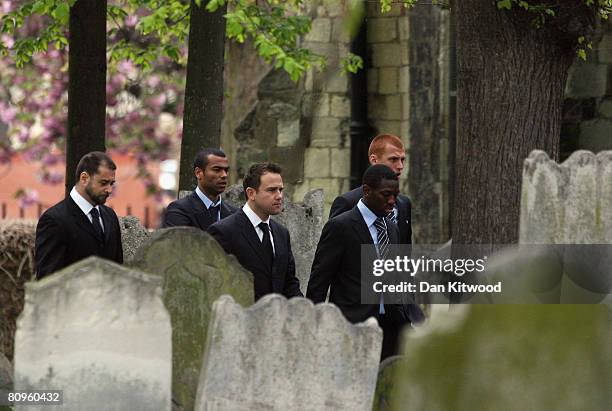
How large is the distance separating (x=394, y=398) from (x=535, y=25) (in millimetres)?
3370

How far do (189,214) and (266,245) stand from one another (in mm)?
1375

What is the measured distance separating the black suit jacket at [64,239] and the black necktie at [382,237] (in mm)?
1661

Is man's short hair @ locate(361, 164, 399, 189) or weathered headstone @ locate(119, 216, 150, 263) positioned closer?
man's short hair @ locate(361, 164, 399, 189)

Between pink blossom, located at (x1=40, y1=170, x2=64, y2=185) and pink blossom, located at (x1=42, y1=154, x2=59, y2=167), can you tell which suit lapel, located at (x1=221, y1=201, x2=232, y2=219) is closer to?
pink blossom, located at (x1=42, y1=154, x2=59, y2=167)

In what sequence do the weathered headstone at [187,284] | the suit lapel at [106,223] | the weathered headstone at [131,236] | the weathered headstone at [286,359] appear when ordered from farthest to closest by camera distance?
the weathered headstone at [131,236]
the suit lapel at [106,223]
the weathered headstone at [187,284]
the weathered headstone at [286,359]

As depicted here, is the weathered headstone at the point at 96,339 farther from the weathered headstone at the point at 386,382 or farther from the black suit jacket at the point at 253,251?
the black suit jacket at the point at 253,251

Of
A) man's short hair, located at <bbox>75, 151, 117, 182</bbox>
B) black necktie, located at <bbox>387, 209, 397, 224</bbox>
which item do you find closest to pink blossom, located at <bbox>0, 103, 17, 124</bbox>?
black necktie, located at <bbox>387, 209, 397, 224</bbox>

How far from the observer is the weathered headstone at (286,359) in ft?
24.7

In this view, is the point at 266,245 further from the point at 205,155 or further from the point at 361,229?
the point at 205,155

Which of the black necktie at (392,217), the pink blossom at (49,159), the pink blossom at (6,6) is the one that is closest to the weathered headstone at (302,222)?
the black necktie at (392,217)

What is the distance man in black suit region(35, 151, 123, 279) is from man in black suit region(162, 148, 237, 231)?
1160 mm

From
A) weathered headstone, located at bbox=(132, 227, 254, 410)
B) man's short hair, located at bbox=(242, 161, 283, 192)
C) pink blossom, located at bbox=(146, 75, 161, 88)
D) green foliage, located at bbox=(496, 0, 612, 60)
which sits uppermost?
pink blossom, located at bbox=(146, 75, 161, 88)

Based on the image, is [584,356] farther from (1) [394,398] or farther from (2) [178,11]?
(2) [178,11]

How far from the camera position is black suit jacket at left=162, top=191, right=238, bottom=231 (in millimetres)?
10961
